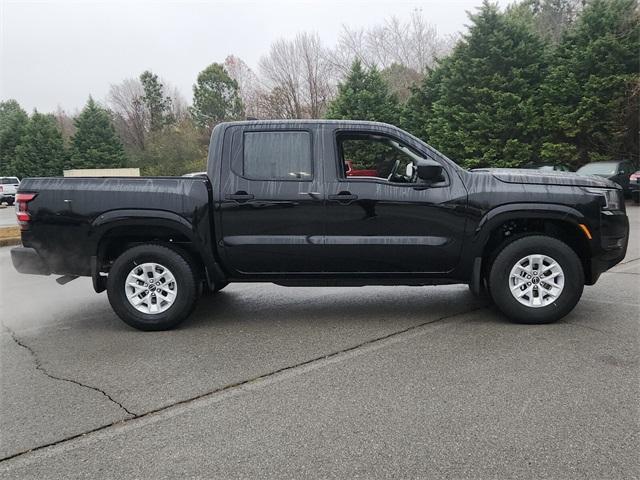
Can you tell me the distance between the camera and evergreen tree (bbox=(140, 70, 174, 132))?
A: 54.2 metres

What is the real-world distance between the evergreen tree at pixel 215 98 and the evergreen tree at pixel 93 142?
30.6 feet

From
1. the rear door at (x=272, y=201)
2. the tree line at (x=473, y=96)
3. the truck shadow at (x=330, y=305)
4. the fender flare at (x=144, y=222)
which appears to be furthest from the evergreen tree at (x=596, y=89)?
the fender flare at (x=144, y=222)

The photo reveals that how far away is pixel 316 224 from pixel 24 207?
273 centimetres

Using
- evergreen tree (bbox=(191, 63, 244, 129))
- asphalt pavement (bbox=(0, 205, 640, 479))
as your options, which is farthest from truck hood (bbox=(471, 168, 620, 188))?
evergreen tree (bbox=(191, 63, 244, 129))

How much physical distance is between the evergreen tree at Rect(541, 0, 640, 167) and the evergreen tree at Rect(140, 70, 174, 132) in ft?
139

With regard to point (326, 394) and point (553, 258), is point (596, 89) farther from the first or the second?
point (326, 394)

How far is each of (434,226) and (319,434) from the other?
245cm

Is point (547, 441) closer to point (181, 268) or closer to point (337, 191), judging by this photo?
point (337, 191)

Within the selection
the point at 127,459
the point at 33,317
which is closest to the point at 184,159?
the point at 33,317

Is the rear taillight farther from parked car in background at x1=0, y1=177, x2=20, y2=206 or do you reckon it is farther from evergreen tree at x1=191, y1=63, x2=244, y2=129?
evergreen tree at x1=191, y1=63, x2=244, y2=129

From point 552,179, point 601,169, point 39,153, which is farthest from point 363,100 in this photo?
point 39,153

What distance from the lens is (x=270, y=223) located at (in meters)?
4.71

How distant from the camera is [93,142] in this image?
4166cm

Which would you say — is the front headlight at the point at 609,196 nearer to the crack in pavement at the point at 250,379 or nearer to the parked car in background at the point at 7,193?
the crack in pavement at the point at 250,379
